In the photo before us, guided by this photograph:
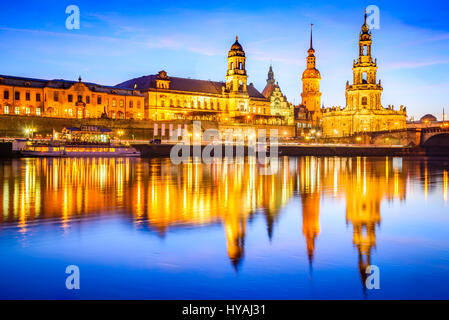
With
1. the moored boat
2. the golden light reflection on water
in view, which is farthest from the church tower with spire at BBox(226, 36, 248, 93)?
the golden light reflection on water

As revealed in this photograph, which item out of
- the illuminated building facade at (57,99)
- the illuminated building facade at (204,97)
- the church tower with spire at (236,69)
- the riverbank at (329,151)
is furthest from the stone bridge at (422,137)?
the illuminated building facade at (57,99)

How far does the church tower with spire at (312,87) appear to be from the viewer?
510 feet

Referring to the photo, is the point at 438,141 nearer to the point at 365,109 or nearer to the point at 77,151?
the point at 365,109

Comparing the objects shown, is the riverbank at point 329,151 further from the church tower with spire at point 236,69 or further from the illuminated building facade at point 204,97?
the church tower with spire at point 236,69

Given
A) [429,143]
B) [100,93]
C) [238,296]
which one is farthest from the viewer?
[429,143]

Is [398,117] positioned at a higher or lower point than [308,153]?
higher

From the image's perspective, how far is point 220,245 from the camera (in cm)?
1147

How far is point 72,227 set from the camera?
43.9 ft

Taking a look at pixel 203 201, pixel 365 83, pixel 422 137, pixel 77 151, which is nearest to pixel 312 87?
pixel 365 83

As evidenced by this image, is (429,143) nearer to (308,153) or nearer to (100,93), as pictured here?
(308,153)

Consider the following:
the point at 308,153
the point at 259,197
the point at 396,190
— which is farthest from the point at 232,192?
the point at 308,153

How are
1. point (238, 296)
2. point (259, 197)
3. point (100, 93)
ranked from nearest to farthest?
1. point (238, 296)
2. point (259, 197)
3. point (100, 93)

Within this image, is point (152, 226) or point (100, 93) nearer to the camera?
point (152, 226)
